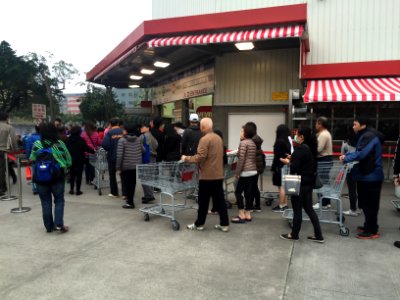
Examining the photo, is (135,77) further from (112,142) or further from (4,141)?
(112,142)

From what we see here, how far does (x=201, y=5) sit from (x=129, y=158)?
7.75m

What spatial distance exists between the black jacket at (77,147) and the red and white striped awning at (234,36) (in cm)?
324

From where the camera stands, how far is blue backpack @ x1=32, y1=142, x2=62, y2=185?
5281 millimetres

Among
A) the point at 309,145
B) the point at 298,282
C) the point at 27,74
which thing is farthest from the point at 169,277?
the point at 27,74

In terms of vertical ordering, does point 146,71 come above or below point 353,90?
above

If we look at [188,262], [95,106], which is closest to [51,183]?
[188,262]

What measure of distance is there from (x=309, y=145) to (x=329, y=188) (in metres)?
0.96

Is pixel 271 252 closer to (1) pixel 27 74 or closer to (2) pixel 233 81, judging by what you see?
(2) pixel 233 81

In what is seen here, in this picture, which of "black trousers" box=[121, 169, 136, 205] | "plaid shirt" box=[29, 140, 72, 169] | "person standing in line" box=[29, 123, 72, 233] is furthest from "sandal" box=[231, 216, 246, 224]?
"plaid shirt" box=[29, 140, 72, 169]

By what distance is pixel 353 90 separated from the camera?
9.01 meters

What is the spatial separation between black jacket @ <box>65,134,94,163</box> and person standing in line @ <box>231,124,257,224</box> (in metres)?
4.39

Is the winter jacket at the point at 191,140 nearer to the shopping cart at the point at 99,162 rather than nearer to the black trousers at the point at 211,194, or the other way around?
the black trousers at the point at 211,194

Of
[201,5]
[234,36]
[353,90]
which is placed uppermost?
[201,5]

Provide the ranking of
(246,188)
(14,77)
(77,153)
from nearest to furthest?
(246,188)
(77,153)
(14,77)
